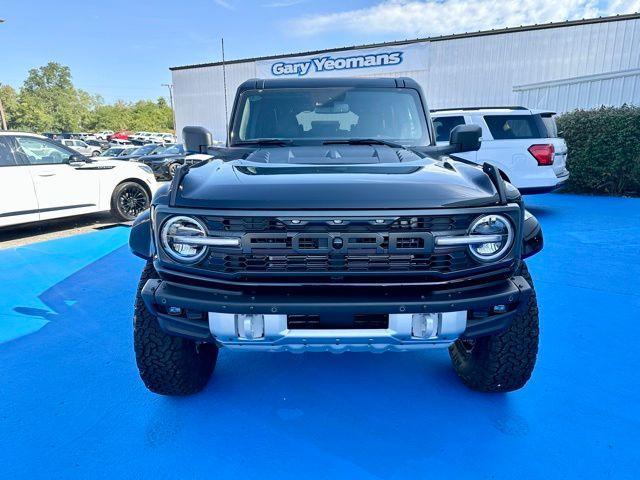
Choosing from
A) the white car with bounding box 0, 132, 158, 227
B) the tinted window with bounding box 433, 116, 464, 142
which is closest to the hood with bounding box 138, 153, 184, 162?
the white car with bounding box 0, 132, 158, 227

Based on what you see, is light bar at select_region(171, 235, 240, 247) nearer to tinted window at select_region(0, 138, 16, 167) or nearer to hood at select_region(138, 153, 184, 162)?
tinted window at select_region(0, 138, 16, 167)

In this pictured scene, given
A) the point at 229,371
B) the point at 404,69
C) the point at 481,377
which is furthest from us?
the point at 404,69

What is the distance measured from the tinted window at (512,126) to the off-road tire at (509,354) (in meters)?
5.80

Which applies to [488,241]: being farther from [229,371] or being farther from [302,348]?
[229,371]

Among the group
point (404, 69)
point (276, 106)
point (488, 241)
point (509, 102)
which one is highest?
point (404, 69)

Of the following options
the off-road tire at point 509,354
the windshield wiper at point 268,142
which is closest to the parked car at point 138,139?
the windshield wiper at point 268,142

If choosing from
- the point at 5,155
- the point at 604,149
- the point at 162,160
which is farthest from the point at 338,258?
the point at 162,160

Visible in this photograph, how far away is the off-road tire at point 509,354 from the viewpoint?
2076 mm

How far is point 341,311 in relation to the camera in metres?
1.67

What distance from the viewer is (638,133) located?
876 cm

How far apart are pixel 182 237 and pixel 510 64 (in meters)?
18.5

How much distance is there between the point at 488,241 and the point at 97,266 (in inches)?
181

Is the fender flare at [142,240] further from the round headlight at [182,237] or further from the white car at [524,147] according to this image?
the white car at [524,147]

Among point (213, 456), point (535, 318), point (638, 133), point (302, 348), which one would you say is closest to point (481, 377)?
point (535, 318)
